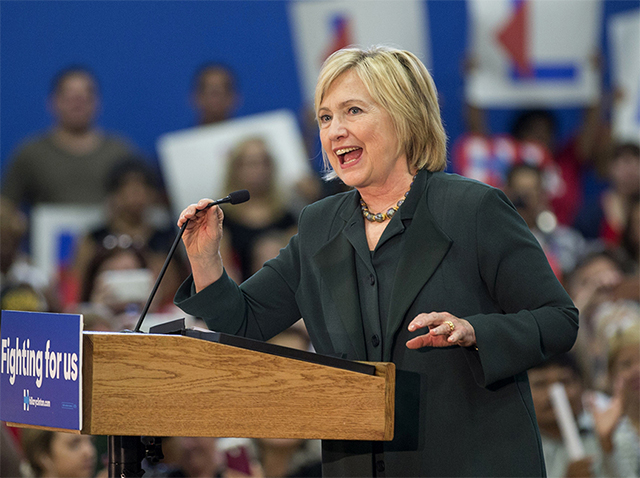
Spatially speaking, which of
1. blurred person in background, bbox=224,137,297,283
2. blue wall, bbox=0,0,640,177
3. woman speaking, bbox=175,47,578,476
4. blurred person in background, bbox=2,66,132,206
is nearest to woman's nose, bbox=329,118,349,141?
woman speaking, bbox=175,47,578,476

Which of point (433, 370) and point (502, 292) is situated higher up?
point (502, 292)

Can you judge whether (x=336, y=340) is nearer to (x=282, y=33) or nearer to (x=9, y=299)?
(x=9, y=299)

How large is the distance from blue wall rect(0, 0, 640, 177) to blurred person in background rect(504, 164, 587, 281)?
2.00m

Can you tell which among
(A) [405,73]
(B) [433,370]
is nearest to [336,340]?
(B) [433,370]

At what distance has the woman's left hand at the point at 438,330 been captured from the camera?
1363 millimetres

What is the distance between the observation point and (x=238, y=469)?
351 centimetres

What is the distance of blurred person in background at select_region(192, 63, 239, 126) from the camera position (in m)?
6.33

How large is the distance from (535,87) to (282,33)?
226cm

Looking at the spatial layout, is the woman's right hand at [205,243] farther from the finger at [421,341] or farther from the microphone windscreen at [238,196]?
the finger at [421,341]

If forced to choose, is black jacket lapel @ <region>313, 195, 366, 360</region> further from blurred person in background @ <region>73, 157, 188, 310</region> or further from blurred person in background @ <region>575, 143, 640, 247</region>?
blurred person in background @ <region>575, 143, 640, 247</region>

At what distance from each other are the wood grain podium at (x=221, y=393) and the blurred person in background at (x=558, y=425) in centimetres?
231

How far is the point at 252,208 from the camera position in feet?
18.3

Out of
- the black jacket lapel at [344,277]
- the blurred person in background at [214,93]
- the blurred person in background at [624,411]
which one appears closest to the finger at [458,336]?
the black jacket lapel at [344,277]

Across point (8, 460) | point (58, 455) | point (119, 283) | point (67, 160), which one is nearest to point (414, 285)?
point (8, 460)
